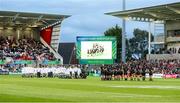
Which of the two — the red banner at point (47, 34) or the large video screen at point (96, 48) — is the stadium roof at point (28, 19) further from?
the large video screen at point (96, 48)

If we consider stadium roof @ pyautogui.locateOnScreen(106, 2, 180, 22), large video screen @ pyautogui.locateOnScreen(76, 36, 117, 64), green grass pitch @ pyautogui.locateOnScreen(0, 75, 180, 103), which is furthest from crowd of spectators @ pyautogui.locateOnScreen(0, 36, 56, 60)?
green grass pitch @ pyautogui.locateOnScreen(0, 75, 180, 103)

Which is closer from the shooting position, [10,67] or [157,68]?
[157,68]

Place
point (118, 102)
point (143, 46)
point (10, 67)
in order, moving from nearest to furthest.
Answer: point (118, 102) → point (10, 67) → point (143, 46)

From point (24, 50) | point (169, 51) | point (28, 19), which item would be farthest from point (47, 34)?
point (169, 51)

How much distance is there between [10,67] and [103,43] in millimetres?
18366

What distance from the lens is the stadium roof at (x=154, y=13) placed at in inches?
3580

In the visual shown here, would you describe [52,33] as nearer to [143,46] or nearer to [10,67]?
[10,67]

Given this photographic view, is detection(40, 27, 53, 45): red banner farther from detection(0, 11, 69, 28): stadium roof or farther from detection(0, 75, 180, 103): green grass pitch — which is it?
detection(0, 75, 180, 103): green grass pitch

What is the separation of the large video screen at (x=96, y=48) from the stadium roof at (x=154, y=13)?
55.4ft

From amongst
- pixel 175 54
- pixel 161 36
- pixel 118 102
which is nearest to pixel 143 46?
pixel 161 36

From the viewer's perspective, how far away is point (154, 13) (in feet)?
319

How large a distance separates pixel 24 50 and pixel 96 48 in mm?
23506

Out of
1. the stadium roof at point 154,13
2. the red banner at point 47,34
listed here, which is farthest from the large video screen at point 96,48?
the red banner at point 47,34

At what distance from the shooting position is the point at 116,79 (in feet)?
190
